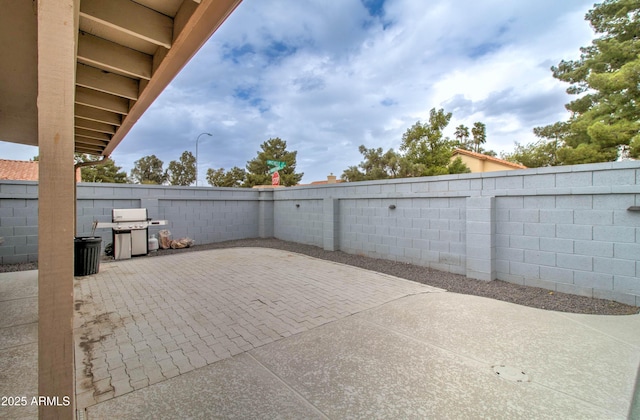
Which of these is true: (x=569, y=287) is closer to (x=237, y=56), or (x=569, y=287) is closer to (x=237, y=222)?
(x=237, y=222)

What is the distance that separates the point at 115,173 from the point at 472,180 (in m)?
31.5

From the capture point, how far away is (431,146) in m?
15.7

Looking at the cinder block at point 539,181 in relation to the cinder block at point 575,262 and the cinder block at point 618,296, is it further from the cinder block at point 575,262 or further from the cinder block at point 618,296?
the cinder block at point 618,296

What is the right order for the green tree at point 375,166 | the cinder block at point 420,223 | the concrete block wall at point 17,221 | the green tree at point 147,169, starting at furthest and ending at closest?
1. the green tree at point 147,169
2. the green tree at point 375,166
3. the concrete block wall at point 17,221
4. the cinder block at point 420,223

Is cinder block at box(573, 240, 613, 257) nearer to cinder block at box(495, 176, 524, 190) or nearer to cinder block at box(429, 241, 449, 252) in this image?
cinder block at box(495, 176, 524, 190)

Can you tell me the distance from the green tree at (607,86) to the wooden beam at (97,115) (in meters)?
12.5

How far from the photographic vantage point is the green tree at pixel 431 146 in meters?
15.2

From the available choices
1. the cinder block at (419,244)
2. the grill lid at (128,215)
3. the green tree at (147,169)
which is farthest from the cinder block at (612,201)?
the green tree at (147,169)

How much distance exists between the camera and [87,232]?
7848 mm

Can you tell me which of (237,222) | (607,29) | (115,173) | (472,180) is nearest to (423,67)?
(607,29)

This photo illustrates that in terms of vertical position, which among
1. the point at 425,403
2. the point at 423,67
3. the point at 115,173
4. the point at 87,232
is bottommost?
the point at 425,403

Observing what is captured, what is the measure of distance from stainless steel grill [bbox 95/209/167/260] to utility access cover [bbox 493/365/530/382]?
330 inches

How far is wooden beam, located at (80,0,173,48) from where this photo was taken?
2342 millimetres

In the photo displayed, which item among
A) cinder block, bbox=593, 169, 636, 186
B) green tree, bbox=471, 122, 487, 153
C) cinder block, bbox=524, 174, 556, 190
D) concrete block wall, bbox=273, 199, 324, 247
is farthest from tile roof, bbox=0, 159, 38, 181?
green tree, bbox=471, 122, 487, 153
